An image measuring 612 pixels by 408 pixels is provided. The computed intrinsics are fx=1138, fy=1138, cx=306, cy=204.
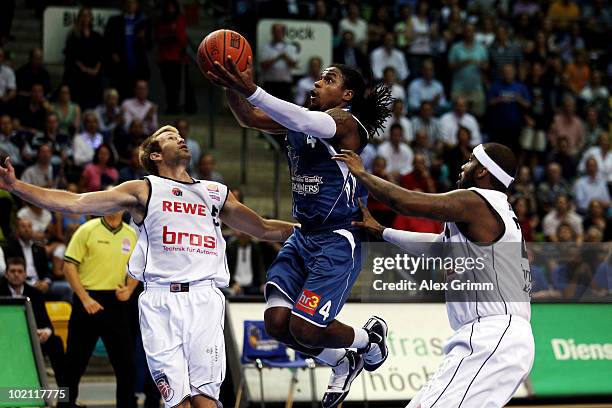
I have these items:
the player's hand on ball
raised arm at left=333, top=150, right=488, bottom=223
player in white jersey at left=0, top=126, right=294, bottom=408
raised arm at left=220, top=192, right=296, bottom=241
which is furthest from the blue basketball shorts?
the player's hand on ball

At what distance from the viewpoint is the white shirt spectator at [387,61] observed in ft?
61.5

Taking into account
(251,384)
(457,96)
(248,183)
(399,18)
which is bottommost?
(251,384)

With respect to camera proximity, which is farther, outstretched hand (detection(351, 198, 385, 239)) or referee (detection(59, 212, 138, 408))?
referee (detection(59, 212, 138, 408))

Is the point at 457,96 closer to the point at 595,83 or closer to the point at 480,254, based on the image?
the point at 595,83

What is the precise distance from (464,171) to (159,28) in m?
10.6

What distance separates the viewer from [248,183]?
682 inches

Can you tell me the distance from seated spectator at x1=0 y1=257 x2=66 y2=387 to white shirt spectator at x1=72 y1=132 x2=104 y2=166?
11.7ft

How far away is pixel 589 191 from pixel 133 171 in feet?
23.9

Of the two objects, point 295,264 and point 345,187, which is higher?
point 345,187

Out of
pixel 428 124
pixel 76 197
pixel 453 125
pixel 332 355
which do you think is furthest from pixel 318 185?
pixel 453 125

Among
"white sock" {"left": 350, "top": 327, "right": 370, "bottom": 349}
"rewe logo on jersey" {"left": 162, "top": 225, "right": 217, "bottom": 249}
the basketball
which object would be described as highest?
the basketball

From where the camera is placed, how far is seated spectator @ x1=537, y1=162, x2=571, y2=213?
1741cm

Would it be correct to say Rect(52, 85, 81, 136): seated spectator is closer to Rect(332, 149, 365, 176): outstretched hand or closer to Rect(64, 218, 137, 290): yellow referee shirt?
Rect(64, 218, 137, 290): yellow referee shirt

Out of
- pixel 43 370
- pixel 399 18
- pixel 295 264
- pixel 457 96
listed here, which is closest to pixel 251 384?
pixel 43 370
